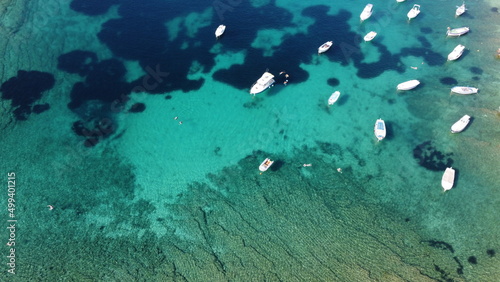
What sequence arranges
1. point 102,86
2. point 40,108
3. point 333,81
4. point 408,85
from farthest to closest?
point 333,81 → point 102,86 → point 408,85 → point 40,108

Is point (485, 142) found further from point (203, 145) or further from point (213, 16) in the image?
point (213, 16)

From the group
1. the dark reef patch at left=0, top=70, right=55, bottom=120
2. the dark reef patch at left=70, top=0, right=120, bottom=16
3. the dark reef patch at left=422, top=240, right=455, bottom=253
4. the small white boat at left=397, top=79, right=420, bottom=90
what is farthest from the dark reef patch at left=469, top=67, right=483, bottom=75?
the dark reef patch at left=70, top=0, right=120, bottom=16

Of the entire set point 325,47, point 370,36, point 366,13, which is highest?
point 366,13

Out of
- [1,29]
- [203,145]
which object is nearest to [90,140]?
[203,145]

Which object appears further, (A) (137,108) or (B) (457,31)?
(B) (457,31)

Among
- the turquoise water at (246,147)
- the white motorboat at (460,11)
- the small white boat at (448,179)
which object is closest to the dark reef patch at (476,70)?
the turquoise water at (246,147)

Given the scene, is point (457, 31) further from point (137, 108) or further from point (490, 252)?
point (137, 108)

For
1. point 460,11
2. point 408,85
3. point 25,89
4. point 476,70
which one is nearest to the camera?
point 25,89

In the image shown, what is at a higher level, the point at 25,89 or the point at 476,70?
the point at 25,89

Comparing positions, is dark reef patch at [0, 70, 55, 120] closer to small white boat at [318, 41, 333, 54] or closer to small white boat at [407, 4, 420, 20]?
small white boat at [318, 41, 333, 54]

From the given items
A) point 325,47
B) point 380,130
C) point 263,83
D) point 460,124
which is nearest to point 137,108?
point 263,83
